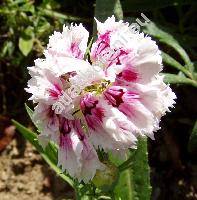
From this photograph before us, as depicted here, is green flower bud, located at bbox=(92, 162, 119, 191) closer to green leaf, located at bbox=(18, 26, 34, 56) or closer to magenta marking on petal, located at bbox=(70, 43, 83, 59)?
magenta marking on petal, located at bbox=(70, 43, 83, 59)

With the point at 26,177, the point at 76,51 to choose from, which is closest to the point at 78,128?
the point at 76,51

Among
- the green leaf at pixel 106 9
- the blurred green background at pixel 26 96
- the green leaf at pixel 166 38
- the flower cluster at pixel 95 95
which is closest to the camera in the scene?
the flower cluster at pixel 95 95

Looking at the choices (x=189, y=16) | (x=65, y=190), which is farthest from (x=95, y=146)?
(x=189, y=16)

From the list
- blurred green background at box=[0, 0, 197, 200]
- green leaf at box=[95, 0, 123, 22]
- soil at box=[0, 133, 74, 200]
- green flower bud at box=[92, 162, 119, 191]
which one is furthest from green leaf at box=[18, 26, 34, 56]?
green flower bud at box=[92, 162, 119, 191]

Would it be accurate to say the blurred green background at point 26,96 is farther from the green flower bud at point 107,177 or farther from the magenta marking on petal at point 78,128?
the magenta marking on petal at point 78,128

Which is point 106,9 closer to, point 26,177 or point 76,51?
point 76,51

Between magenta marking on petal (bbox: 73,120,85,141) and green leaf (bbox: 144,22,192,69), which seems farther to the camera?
green leaf (bbox: 144,22,192,69)

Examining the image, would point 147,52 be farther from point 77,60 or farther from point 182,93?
point 182,93

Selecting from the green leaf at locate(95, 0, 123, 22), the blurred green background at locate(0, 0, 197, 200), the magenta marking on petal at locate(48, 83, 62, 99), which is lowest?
the blurred green background at locate(0, 0, 197, 200)

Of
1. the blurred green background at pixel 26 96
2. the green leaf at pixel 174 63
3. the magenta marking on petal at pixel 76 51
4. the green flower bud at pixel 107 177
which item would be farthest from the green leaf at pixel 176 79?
the magenta marking on petal at pixel 76 51

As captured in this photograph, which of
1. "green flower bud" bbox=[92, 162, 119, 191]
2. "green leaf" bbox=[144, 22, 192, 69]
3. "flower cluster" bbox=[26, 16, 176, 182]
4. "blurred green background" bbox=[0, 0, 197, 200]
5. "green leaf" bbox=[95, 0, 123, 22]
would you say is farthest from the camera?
"blurred green background" bbox=[0, 0, 197, 200]

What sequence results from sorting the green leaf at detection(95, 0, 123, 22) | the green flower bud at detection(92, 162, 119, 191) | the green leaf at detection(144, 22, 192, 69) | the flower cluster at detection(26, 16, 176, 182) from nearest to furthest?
1. the flower cluster at detection(26, 16, 176, 182)
2. the green flower bud at detection(92, 162, 119, 191)
3. the green leaf at detection(95, 0, 123, 22)
4. the green leaf at detection(144, 22, 192, 69)
